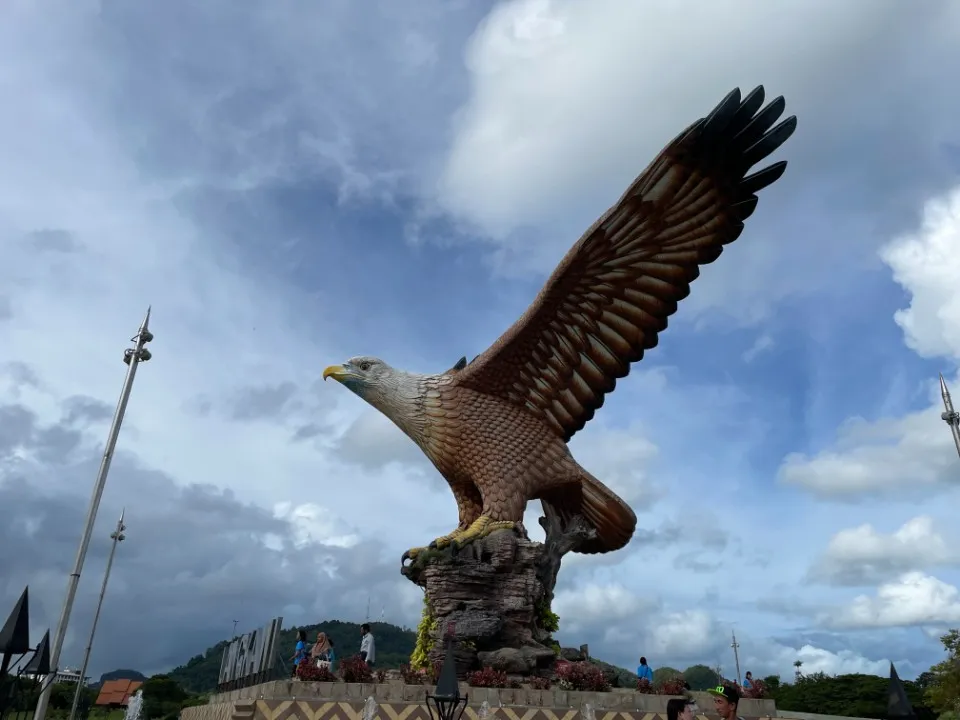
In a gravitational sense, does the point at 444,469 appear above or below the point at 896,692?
above

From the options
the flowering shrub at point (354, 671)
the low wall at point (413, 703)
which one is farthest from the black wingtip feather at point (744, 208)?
the flowering shrub at point (354, 671)

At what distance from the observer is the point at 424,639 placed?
1059 centimetres

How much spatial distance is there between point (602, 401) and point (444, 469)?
292 cm

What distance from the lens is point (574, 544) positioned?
1217cm

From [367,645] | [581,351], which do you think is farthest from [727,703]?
[581,351]

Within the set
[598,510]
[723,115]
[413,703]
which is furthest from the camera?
[598,510]

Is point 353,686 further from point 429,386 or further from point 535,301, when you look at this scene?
point 535,301

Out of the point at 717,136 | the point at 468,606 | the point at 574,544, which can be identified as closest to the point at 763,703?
the point at 574,544

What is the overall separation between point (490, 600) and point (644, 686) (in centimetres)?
239

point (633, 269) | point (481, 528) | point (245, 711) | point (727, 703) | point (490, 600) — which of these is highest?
point (633, 269)

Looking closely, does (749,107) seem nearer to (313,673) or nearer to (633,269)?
(633,269)

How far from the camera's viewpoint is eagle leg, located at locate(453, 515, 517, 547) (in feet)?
35.2

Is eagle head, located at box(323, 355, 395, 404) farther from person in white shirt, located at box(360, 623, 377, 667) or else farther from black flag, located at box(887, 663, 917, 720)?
black flag, located at box(887, 663, 917, 720)

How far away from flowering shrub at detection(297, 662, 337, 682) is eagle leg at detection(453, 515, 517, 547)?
2.57 meters
